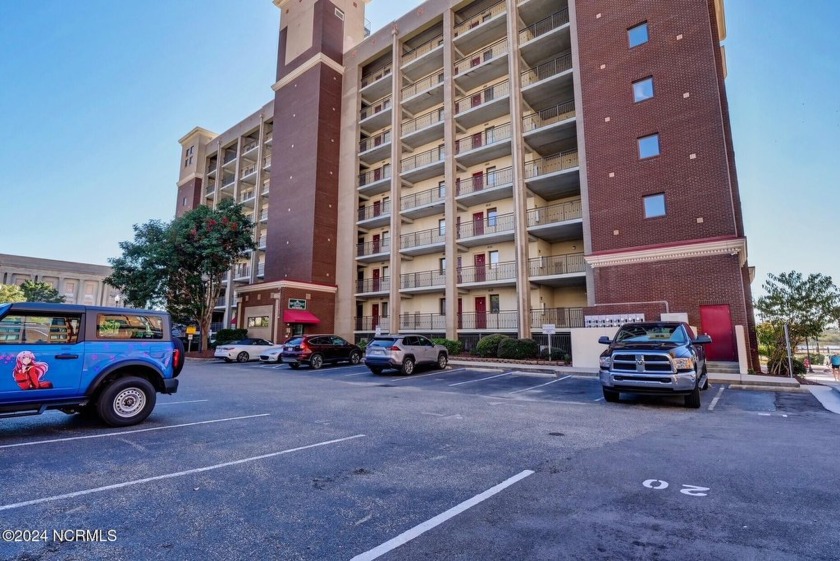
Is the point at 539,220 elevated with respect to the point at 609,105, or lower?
lower

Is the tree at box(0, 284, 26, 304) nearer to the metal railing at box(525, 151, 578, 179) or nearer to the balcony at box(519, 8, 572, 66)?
the metal railing at box(525, 151, 578, 179)

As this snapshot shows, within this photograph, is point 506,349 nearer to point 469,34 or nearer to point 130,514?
point 130,514

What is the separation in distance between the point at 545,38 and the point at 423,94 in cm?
935

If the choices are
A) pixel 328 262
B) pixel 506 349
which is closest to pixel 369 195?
pixel 328 262

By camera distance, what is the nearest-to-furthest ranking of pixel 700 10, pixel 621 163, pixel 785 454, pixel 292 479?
pixel 292 479, pixel 785 454, pixel 700 10, pixel 621 163

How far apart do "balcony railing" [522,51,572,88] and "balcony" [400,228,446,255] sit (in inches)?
436

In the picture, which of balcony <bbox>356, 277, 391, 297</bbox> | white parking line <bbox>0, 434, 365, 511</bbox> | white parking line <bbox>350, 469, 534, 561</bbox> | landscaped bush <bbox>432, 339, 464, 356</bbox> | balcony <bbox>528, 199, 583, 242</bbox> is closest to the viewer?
white parking line <bbox>350, 469, 534, 561</bbox>

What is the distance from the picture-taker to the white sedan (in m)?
24.6

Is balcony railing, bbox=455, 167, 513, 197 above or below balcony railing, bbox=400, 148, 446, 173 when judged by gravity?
below

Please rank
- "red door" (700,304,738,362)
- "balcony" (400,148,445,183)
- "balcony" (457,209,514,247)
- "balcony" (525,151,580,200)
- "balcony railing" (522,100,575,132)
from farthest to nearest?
"balcony" (400,148,445,183) → "balcony" (457,209,514,247) → "balcony railing" (522,100,575,132) → "balcony" (525,151,580,200) → "red door" (700,304,738,362)

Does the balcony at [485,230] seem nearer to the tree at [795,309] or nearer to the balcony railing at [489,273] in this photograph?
the balcony railing at [489,273]

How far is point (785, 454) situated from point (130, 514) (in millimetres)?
7680

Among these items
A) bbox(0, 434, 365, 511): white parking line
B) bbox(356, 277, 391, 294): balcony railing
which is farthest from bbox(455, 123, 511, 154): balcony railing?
bbox(0, 434, 365, 511): white parking line

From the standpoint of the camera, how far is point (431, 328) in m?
28.2
